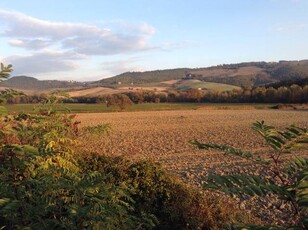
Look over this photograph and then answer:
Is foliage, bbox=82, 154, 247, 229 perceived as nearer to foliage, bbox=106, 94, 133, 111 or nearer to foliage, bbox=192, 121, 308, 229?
foliage, bbox=192, 121, 308, 229

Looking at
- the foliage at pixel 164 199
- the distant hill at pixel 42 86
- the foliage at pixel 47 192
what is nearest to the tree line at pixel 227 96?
the distant hill at pixel 42 86

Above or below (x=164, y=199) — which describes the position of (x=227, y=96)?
below

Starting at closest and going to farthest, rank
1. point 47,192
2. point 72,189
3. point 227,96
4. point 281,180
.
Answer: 1. point 281,180
2. point 72,189
3. point 47,192
4. point 227,96

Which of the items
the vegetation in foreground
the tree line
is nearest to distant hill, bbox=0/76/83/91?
the vegetation in foreground

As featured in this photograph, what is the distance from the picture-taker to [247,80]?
14625 cm

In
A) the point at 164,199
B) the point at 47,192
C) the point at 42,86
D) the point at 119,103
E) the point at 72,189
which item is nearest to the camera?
the point at 72,189

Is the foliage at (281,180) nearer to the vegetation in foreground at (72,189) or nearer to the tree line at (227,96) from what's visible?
the vegetation in foreground at (72,189)

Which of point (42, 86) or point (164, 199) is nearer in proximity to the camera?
point (164, 199)

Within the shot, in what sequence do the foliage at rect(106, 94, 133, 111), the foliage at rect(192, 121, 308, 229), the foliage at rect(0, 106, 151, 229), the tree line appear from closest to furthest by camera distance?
the foliage at rect(192, 121, 308, 229), the foliage at rect(0, 106, 151, 229), the foliage at rect(106, 94, 133, 111), the tree line

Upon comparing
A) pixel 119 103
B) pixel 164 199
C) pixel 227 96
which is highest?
pixel 164 199

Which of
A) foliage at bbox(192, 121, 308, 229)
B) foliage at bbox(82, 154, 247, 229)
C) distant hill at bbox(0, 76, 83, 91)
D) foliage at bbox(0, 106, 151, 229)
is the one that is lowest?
foliage at bbox(82, 154, 247, 229)

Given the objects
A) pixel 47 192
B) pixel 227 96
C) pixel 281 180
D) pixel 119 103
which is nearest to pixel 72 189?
pixel 47 192

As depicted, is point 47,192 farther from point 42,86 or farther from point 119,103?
point 42,86

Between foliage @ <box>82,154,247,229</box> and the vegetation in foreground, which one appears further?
foliage @ <box>82,154,247,229</box>
